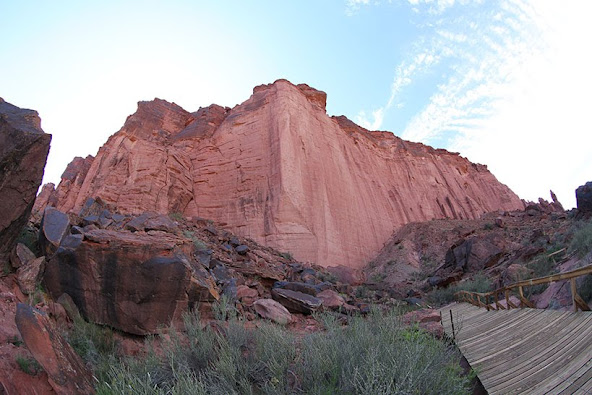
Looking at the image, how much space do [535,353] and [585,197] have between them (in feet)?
46.6

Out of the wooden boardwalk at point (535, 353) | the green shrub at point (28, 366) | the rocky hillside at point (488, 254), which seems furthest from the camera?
the rocky hillside at point (488, 254)

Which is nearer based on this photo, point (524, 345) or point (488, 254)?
point (524, 345)

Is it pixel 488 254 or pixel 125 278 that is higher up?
pixel 488 254

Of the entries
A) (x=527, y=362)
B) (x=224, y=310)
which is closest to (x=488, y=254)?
(x=527, y=362)

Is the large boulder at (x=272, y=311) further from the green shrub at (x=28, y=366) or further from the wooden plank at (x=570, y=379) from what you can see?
the wooden plank at (x=570, y=379)

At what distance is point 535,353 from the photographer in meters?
3.99

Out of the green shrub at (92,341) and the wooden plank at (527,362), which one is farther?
the green shrub at (92,341)

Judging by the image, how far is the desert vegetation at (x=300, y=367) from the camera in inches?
109

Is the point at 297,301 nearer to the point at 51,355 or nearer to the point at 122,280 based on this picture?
the point at 122,280

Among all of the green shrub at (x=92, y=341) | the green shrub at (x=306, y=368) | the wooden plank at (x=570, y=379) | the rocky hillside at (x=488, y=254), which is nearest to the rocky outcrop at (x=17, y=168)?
the green shrub at (x=92, y=341)

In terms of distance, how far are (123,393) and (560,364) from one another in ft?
11.6

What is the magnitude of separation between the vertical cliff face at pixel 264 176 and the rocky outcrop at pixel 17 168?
15608mm

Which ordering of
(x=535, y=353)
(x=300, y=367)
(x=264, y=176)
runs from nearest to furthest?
(x=300, y=367) < (x=535, y=353) < (x=264, y=176)

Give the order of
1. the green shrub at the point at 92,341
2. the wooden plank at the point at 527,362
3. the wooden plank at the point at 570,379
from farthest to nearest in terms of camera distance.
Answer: the green shrub at the point at 92,341 → the wooden plank at the point at 527,362 → the wooden plank at the point at 570,379
